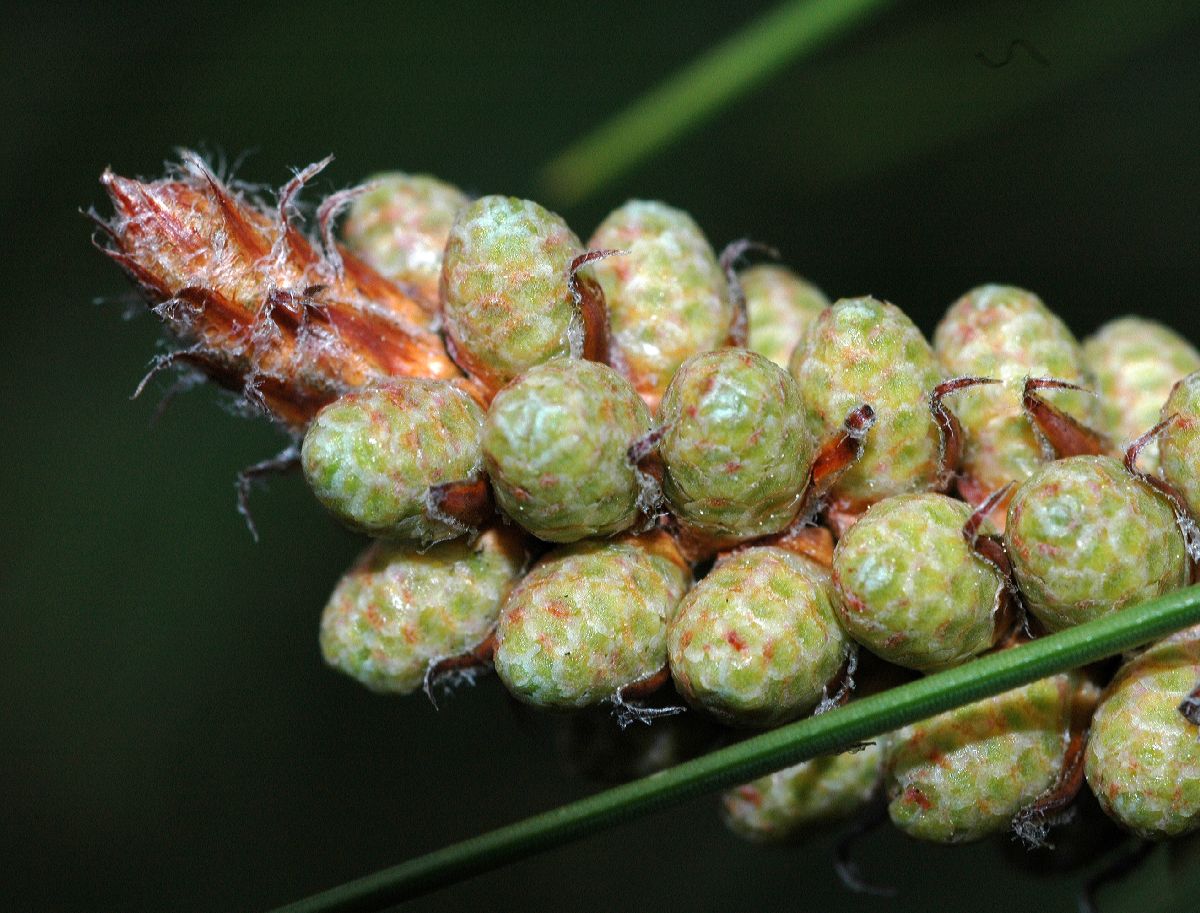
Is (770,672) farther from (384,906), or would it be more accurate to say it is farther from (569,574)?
(384,906)

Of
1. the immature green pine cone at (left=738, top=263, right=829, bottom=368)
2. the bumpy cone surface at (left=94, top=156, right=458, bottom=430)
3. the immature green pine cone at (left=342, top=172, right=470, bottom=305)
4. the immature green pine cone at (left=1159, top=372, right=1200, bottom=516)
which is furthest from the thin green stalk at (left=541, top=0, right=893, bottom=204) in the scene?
the immature green pine cone at (left=1159, top=372, right=1200, bottom=516)

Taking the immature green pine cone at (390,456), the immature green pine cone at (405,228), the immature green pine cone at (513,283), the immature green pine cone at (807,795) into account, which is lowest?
the immature green pine cone at (807,795)

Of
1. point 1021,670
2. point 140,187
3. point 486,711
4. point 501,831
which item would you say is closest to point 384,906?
point 501,831

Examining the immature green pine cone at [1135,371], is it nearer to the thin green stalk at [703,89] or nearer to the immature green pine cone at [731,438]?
the immature green pine cone at [731,438]

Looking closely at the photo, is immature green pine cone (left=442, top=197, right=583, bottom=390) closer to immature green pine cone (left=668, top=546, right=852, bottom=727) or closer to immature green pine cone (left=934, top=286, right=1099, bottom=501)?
immature green pine cone (left=668, top=546, right=852, bottom=727)

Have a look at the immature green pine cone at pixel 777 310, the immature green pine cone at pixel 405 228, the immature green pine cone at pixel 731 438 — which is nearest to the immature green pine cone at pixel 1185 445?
the immature green pine cone at pixel 731 438
